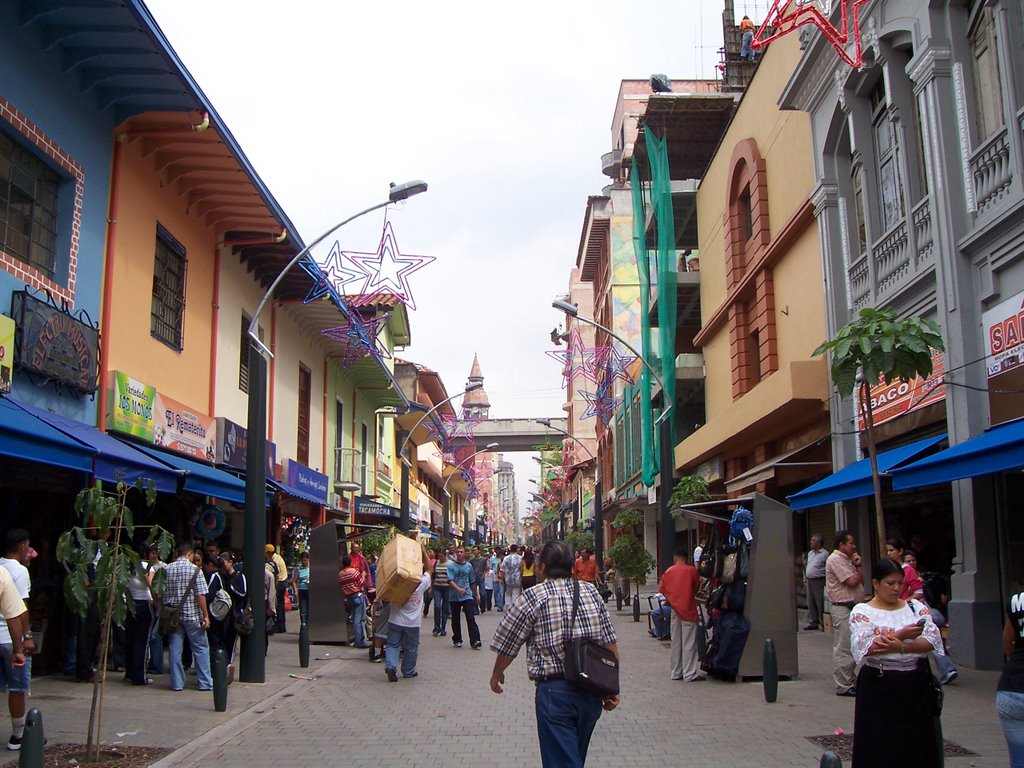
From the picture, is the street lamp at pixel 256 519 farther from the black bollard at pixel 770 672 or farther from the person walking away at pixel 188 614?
the black bollard at pixel 770 672

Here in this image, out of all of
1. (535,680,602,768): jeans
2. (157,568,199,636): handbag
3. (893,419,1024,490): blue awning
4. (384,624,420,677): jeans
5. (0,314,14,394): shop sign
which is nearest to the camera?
(535,680,602,768): jeans

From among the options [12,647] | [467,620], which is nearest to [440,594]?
[467,620]

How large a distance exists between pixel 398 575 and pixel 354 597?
16.3 feet

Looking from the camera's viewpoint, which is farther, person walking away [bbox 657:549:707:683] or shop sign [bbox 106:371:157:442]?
shop sign [bbox 106:371:157:442]

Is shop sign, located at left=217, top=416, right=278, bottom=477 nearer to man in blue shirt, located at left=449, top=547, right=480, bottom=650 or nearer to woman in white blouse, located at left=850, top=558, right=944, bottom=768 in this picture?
man in blue shirt, located at left=449, top=547, right=480, bottom=650

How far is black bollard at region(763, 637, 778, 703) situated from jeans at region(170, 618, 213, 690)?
6.46 meters

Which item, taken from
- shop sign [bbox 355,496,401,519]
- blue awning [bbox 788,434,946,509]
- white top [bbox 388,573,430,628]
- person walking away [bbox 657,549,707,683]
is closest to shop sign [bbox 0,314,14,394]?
white top [bbox 388,573,430,628]

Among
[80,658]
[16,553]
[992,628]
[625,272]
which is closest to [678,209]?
[625,272]

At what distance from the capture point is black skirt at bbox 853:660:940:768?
5371 millimetres

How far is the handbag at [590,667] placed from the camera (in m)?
5.51

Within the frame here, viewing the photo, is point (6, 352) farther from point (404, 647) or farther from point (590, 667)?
point (590, 667)

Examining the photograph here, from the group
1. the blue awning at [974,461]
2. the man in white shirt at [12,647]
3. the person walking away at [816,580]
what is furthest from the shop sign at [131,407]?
the person walking away at [816,580]

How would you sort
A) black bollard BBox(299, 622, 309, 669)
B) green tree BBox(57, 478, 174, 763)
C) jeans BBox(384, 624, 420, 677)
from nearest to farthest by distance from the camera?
green tree BBox(57, 478, 174, 763), jeans BBox(384, 624, 420, 677), black bollard BBox(299, 622, 309, 669)

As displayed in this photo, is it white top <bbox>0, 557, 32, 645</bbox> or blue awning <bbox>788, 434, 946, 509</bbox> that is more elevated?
blue awning <bbox>788, 434, 946, 509</bbox>
